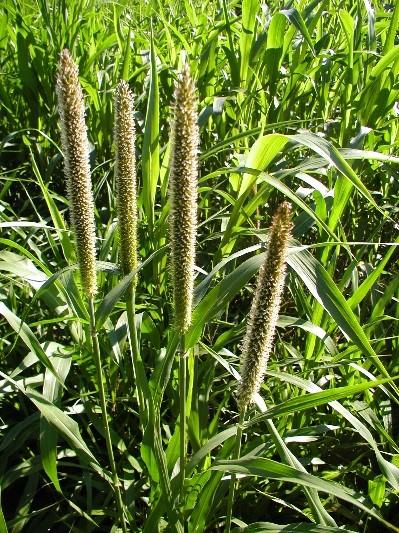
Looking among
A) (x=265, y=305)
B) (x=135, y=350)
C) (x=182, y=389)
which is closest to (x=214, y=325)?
(x=135, y=350)

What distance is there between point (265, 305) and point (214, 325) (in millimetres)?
1385

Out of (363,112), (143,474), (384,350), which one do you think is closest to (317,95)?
(363,112)

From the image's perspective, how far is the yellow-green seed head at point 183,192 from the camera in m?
1.07

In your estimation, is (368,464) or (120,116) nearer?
(120,116)

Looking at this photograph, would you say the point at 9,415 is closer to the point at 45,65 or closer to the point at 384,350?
the point at 384,350

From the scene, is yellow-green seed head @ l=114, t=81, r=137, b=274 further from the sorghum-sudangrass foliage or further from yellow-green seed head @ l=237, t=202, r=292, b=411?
yellow-green seed head @ l=237, t=202, r=292, b=411

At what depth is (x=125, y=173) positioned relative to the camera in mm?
1346

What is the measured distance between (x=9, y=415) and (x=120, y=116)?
4.55 ft

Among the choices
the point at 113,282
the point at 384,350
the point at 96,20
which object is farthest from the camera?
the point at 96,20

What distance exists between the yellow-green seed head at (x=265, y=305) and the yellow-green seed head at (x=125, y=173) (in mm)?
374

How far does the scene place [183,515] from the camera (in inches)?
69.2

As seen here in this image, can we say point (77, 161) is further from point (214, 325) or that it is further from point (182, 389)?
point (214, 325)

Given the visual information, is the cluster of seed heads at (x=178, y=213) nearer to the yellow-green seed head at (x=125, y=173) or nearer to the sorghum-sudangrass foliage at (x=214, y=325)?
the yellow-green seed head at (x=125, y=173)

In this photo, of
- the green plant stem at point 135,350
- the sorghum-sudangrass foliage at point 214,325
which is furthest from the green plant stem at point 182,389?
the green plant stem at point 135,350
